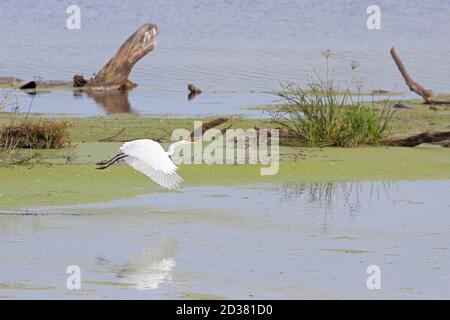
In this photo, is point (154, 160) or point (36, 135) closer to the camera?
point (154, 160)

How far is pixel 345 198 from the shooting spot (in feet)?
35.2

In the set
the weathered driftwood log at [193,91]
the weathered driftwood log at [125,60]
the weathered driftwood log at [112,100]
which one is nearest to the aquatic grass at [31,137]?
the weathered driftwood log at [112,100]

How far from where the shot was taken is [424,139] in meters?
13.3

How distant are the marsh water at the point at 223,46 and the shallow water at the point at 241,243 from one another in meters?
5.75

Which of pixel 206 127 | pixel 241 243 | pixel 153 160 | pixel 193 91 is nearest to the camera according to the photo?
pixel 241 243

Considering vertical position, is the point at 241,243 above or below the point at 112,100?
below

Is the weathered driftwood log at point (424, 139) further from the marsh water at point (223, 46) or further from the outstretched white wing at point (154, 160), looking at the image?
the outstretched white wing at point (154, 160)

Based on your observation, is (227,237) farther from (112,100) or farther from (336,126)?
(112,100)

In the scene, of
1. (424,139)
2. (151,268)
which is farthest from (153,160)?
(424,139)

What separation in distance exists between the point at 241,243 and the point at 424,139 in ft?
16.3

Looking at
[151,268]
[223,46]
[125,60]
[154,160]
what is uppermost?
[223,46]

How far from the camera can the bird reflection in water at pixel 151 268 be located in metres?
7.61

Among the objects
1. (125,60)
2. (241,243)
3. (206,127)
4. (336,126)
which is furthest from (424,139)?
(125,60)

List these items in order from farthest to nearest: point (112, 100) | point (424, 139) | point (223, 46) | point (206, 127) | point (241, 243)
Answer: point (223, 46), point (112, 100), point (206, 127), point (424, 139), point (241, 243)
